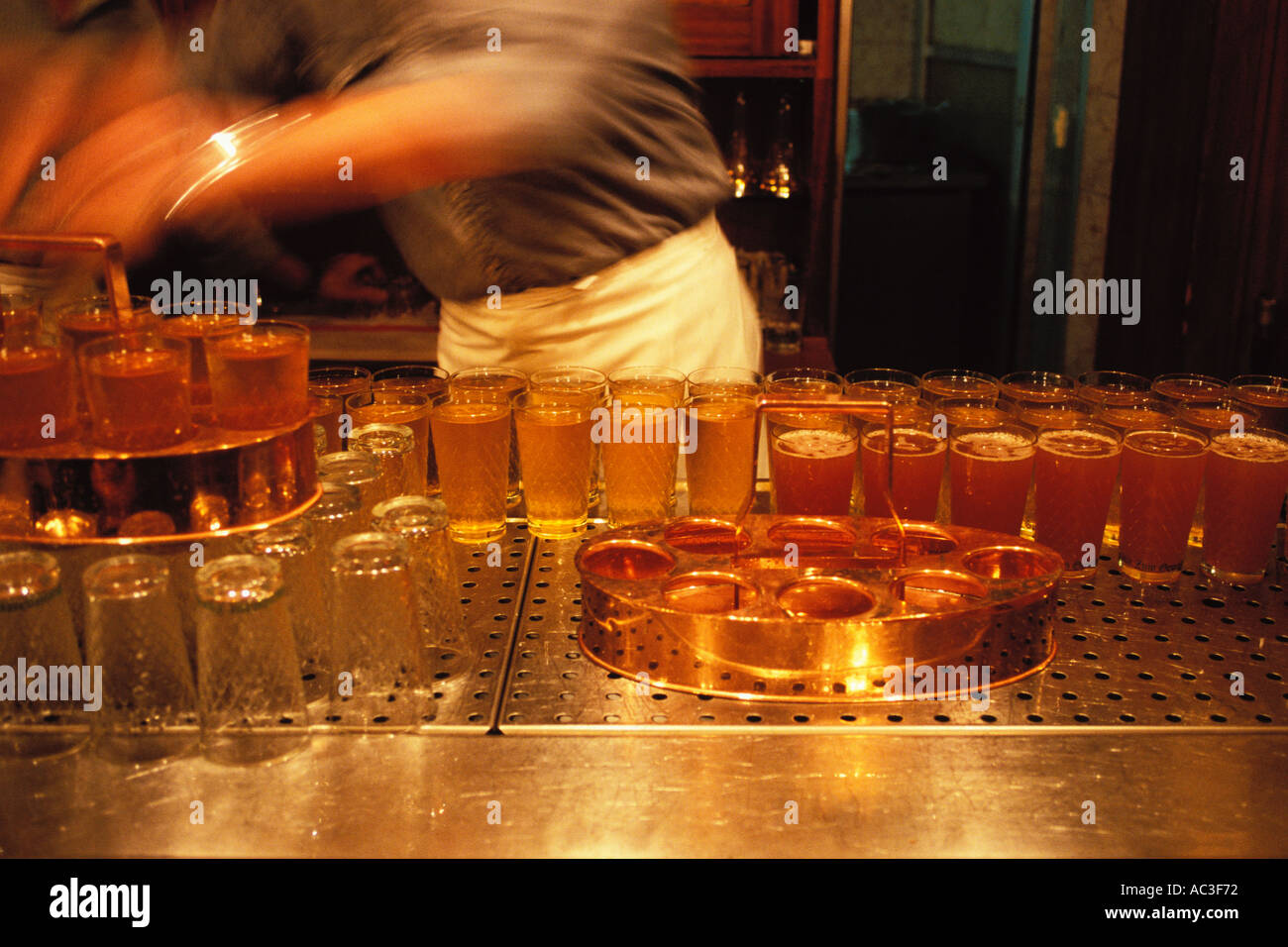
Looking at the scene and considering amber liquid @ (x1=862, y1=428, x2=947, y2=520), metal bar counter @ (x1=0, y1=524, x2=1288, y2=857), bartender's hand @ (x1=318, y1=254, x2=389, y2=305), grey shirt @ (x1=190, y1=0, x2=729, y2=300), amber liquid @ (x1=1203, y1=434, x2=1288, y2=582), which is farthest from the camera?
bartender's hand @ (x1=318, y1=254, x2=389, y2=305)

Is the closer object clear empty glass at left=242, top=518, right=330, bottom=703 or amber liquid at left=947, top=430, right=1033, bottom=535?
clear empty glass at left=242, top=518, right=330, bottom=703

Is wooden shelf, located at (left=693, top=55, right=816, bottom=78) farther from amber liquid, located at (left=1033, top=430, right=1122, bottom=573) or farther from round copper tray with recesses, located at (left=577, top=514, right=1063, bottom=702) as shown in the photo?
round copper tray with recesses, located at (left=577, top=514, right=1063, bottom=702)

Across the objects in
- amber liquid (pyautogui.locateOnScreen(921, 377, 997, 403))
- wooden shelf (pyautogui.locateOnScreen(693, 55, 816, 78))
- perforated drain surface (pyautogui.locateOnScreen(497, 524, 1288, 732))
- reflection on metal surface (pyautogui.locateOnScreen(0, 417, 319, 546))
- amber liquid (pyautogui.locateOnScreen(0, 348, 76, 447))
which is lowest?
perforated drain surface (pyautogui.locateOnScreen(497, 524, 1288, 732))

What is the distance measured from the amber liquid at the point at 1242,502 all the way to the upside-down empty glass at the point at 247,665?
1.13 metres

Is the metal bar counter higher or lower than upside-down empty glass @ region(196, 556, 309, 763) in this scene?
lower

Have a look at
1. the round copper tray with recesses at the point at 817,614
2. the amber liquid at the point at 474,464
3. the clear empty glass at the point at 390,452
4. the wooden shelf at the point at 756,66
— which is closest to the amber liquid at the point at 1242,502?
the round copper tray with recesses at the point at 817,614

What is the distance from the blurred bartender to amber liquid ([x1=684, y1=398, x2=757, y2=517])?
618mm

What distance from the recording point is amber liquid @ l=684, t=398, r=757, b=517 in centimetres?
153

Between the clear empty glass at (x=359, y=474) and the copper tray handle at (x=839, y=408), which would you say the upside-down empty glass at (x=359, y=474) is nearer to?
the clear empty glass at (x=359, y=474)

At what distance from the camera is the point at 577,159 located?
201cm

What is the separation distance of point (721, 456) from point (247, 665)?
Result: 0.70m

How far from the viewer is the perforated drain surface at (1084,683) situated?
1.17 m

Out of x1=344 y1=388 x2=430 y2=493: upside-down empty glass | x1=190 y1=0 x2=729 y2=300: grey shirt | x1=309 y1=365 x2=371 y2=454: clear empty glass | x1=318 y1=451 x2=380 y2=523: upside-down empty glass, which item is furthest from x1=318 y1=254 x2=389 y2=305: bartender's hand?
x1=318 y1=451 x2=380 y2=523: upside-down empty glass
